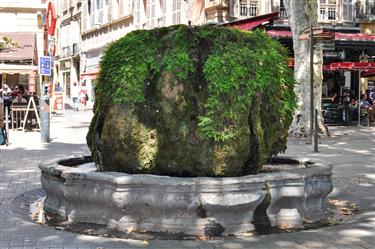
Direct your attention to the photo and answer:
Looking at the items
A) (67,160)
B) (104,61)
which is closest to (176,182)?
(104,61)

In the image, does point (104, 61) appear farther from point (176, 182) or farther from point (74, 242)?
point (74, 242)

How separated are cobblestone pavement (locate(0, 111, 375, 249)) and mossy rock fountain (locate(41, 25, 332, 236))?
0.38m

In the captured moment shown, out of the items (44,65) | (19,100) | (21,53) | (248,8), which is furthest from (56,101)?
(44,65)

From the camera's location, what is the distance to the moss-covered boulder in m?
6.09

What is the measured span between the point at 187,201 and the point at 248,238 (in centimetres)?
69

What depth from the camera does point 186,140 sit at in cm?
615

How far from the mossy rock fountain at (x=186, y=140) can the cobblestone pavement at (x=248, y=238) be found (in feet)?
1.24

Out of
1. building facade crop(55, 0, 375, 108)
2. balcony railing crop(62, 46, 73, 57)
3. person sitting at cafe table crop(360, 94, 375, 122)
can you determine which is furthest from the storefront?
balcony railing crop(62, 46, 73, 57)

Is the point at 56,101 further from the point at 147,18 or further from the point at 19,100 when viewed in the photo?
the point at 147,18

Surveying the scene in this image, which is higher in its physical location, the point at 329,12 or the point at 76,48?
the point at 76,48

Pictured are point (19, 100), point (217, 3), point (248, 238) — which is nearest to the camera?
point (248, 238)

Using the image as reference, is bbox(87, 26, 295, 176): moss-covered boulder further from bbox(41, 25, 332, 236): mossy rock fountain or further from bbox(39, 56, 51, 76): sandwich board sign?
bbox(39, 56, 51, 76): sandwich board sign

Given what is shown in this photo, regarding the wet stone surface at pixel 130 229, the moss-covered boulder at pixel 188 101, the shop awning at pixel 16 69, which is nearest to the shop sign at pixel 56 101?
the shop awning at pixel 16 69

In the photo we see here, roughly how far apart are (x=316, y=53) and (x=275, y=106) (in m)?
10.7
